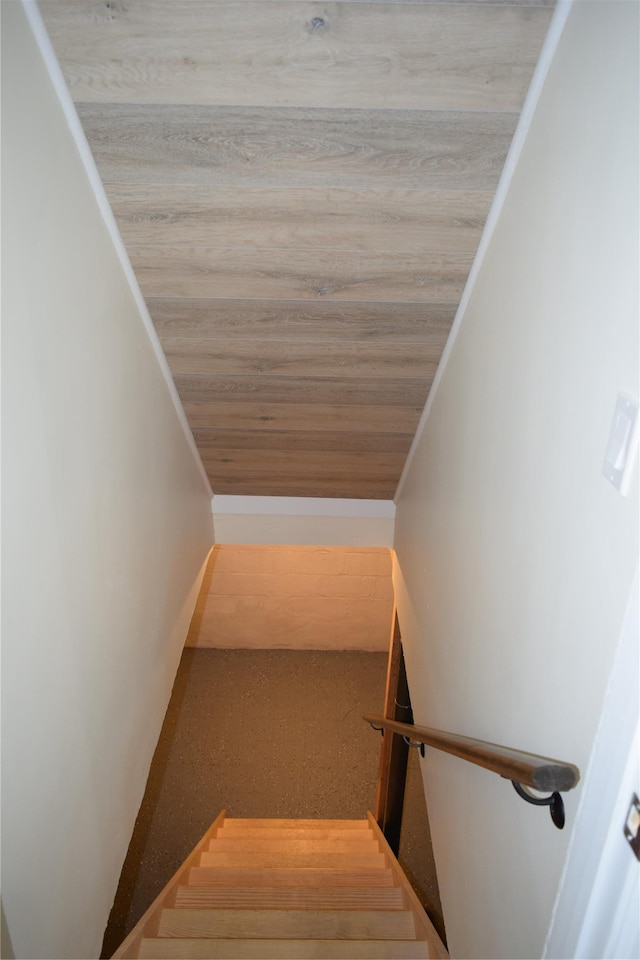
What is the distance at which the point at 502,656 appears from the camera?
5.44 ft

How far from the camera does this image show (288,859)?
347 centimetres

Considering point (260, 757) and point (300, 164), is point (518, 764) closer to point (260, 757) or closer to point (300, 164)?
point (300, 164)

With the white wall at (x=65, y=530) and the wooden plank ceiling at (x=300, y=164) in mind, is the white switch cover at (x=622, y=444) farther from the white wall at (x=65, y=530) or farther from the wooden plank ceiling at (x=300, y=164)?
the white wall at (x=65, y=530)

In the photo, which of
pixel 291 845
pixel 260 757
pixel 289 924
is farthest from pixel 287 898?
pixel 260 757

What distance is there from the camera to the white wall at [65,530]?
4.34 ft

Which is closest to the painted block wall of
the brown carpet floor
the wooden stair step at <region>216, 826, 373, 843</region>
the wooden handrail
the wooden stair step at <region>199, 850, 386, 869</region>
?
the brown carpet floor

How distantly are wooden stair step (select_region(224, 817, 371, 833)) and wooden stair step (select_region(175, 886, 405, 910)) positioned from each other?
1.36 meters

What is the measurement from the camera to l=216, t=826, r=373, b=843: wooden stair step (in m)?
3.83

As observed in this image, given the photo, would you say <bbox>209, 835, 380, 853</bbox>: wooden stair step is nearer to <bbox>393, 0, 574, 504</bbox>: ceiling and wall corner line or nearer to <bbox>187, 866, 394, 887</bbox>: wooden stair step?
<bbox>187, 866, 394, 887</bbox>: wooden stair step

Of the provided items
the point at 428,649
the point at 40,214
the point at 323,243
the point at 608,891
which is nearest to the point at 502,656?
A: the point at 608,891

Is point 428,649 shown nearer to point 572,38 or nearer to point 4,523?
point 4,523

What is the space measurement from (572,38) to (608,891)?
5.15 feet

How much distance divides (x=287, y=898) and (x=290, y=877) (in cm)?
30

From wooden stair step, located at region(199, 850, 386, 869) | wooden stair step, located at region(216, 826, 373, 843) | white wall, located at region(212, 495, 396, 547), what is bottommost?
wooden stair step, located at region(216, 826, 373, 843)
